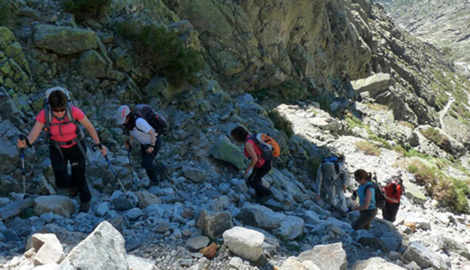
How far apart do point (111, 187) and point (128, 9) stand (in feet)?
21.1

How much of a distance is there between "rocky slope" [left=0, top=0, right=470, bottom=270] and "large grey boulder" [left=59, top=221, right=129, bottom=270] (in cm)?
1

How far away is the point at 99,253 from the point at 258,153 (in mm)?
4268

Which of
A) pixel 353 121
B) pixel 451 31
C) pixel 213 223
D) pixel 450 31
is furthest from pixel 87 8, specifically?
pixel 450 31

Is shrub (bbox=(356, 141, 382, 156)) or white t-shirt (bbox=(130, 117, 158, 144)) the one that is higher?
white t-shirt (bbox=(130, 117, 158, 144))

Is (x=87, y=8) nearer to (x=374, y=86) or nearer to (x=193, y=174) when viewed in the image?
(x=193, y=174)

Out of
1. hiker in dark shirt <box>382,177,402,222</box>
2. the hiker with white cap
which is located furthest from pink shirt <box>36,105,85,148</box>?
hiker in dark shirt <box>382,177,402,222</box>

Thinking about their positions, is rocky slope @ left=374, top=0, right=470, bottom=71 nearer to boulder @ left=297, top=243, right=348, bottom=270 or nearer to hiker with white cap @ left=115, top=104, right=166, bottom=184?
boulder @ left=297, top=243, right=348, bottom=270

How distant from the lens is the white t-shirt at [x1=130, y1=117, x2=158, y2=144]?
6152 millimetres

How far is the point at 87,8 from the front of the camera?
8.92m

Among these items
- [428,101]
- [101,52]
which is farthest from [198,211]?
[428,101]

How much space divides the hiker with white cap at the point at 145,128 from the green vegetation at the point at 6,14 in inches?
152

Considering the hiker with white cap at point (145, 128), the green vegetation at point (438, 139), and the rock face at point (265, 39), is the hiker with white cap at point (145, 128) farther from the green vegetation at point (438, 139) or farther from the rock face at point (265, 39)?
the green vegetation at point (438, 139)

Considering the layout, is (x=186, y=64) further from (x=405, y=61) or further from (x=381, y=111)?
(x=405, y=61)

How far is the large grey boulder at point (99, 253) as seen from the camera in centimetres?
283
